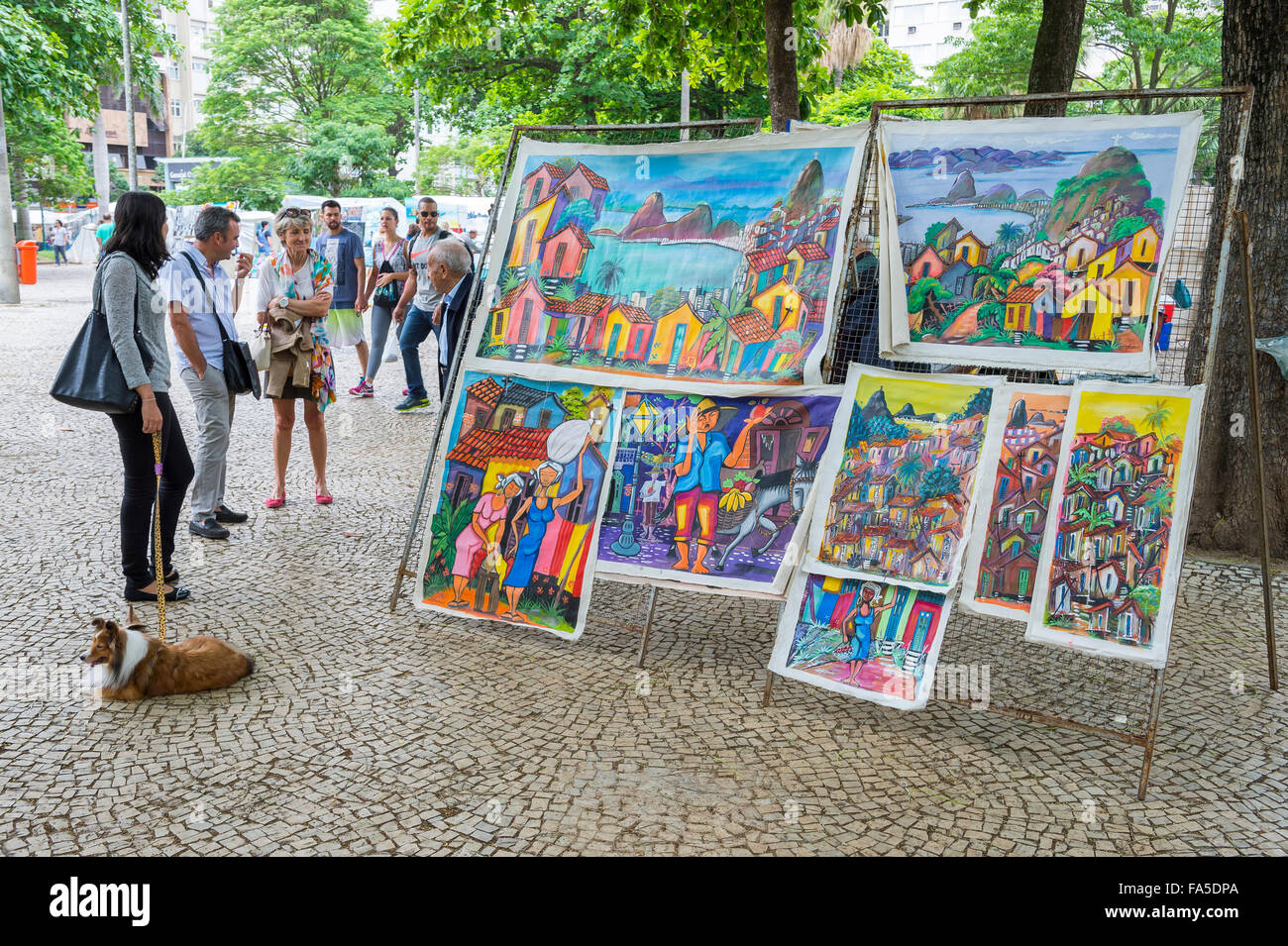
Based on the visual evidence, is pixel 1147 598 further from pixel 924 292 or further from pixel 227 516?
pixel 227 516

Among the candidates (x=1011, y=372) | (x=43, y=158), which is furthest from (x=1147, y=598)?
(x=43, y=158)

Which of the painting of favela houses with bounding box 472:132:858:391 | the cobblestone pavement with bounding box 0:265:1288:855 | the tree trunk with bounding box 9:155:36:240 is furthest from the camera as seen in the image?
the tree trunk with bounding box 9:155:36:240

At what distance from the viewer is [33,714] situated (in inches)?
148

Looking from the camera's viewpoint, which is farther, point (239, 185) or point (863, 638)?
point (239, 185)

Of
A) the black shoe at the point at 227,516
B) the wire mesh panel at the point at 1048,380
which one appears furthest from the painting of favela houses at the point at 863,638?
the black shoe at the point at 227,516

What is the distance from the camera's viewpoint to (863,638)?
3801 mm

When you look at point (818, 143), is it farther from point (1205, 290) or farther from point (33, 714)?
point (33, 714)

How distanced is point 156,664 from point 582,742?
5.46 feet

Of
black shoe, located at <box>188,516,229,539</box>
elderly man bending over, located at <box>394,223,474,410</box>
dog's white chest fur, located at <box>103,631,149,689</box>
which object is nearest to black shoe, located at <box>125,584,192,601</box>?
black shoe, located at <box>188,516,229,539</box>

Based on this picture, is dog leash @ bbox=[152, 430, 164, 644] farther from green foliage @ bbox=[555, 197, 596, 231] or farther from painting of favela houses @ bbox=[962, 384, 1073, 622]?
painting of favela houses @ bbox=[962, 384, 1073, 622]

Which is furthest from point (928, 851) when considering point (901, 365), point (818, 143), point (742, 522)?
point (818, 143)

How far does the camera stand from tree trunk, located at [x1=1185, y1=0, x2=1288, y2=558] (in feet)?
17.6

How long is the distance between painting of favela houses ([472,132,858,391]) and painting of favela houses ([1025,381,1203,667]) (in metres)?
1.04

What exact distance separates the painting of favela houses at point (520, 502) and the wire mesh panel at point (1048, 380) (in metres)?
1.12
